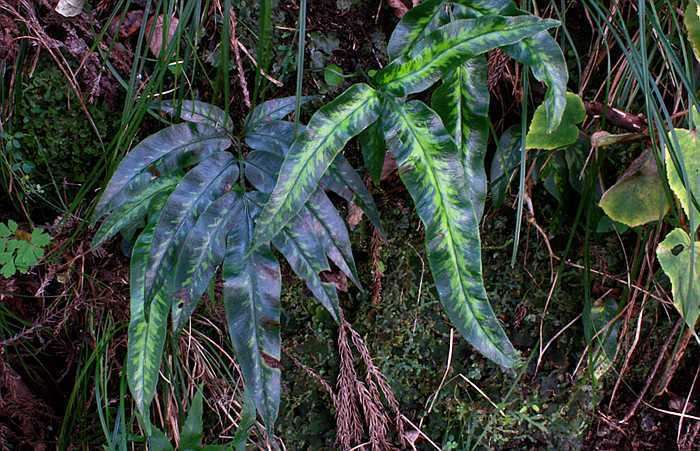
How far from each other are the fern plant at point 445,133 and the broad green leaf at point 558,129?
0.45 ft

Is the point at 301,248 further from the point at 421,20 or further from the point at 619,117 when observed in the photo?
the point at 619,117

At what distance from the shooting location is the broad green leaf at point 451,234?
0.85 metres

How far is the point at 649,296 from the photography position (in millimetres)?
1265

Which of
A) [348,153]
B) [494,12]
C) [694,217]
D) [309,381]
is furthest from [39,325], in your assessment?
[694,217]

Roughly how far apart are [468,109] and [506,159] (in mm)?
243

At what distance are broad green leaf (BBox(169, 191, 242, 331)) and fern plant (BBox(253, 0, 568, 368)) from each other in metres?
0.15

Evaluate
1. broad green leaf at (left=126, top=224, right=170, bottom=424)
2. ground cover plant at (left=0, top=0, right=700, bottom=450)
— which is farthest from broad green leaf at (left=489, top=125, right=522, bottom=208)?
broad green leaf at (left=126, top=224, right=170, bottom=424)

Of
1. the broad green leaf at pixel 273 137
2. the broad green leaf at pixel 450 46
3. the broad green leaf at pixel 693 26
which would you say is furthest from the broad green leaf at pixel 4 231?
the broad green leaf at pixel 693 26

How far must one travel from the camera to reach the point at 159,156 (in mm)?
1034

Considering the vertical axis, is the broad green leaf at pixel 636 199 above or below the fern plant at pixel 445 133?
below

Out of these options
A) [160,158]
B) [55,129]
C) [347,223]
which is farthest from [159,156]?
[347,223]

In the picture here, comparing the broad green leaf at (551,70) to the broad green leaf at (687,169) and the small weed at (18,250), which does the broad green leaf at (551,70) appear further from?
the small weed at (18,250)

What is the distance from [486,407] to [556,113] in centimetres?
67

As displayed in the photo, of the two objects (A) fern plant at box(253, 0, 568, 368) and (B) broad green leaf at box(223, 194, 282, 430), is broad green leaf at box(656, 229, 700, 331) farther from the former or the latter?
(B) broad green leaf at box(223, 194, 282, 430)
